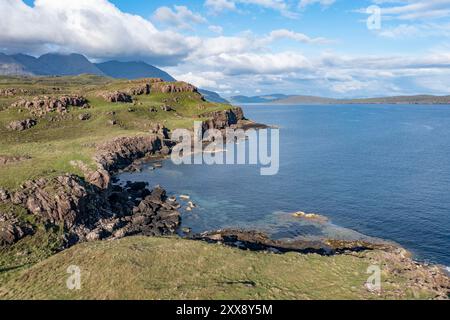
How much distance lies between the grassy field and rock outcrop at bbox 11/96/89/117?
377 ft

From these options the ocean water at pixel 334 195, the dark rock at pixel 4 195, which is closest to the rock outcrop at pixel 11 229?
the dark rock at pixel 4 195

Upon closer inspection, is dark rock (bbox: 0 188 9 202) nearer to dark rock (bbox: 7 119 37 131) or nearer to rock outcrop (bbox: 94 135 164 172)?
rock outcrop (bbox: 94 135 164 172)

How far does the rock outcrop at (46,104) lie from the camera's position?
459 ft

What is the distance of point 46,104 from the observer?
146000mm

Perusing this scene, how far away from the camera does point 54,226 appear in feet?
196

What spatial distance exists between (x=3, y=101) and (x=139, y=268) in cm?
13804

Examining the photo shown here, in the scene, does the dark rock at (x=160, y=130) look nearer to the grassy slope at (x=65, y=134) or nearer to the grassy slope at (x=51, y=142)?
the grassy slope at (x=65, y=134)

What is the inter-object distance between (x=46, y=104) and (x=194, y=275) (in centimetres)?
13289

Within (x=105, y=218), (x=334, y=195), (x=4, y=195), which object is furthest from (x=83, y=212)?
(x=334, y=195)

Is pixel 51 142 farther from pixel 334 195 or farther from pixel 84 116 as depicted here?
pixel 334 195

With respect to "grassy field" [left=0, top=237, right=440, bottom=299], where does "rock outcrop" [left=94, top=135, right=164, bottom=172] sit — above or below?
above

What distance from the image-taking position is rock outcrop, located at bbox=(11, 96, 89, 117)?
13988 centimetres

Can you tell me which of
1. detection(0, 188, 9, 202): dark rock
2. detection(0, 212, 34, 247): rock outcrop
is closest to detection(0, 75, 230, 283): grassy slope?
detection(0, 212, 34, 247): rock outcrop

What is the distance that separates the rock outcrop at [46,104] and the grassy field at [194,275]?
377 feet
